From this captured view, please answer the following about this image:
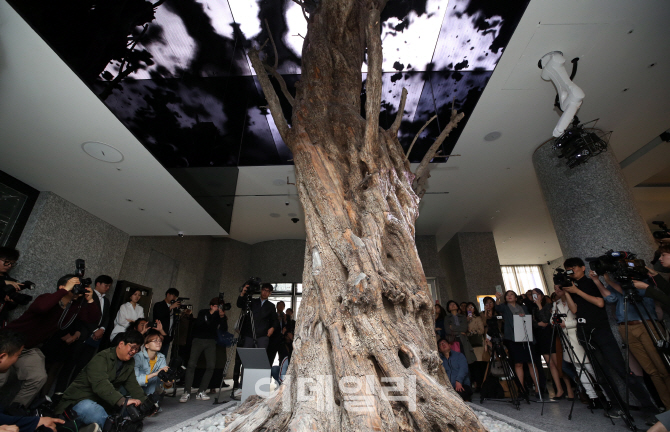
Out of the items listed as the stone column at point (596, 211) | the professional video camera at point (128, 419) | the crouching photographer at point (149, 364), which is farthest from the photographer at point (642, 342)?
the crouching photographer at point (149, 364)

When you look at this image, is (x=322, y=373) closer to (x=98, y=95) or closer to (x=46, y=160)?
(x=98, y=95)

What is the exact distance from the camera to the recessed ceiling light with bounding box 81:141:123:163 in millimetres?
3549

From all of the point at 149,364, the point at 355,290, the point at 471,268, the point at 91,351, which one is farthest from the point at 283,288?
the point at 355,290

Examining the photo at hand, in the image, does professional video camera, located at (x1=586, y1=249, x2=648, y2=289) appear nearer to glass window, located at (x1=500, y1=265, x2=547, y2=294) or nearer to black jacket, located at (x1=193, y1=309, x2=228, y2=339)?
black jacket, located at (x1=193, y1=309, x2=228, y2=339)

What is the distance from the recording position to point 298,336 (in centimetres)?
164

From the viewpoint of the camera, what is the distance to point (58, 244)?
465cm

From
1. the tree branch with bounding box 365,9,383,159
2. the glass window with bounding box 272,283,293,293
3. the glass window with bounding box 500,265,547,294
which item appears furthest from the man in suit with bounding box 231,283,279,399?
the glass window with bounding box 500,265,547,294

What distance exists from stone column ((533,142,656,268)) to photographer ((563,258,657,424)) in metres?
0.87

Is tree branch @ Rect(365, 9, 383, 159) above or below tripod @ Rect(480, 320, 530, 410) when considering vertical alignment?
above

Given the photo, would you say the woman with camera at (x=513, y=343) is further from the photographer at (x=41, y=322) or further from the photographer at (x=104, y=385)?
the photographer at (x=41, y=322)

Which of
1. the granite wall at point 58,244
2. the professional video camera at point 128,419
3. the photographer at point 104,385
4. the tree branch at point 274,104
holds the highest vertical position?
the tree branch at point 274,104

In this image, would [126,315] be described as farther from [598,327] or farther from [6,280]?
[598,327]

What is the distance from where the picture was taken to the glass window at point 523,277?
12898mm

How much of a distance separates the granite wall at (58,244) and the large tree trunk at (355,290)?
12.9ft
